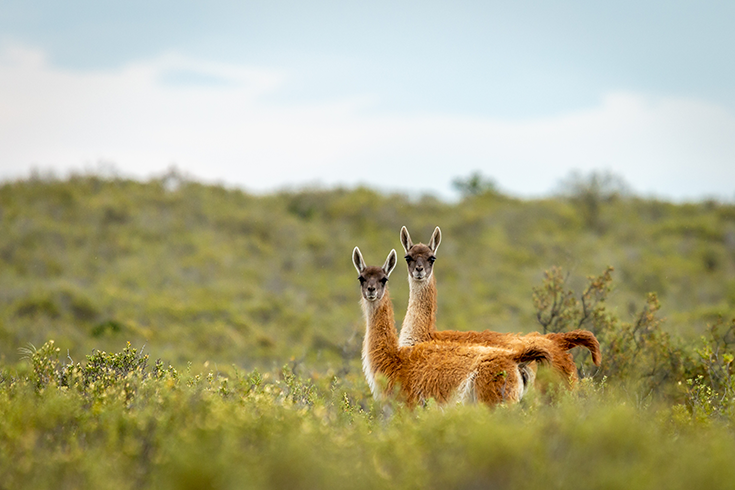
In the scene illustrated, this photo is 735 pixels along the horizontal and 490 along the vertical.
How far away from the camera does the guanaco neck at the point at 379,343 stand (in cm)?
648

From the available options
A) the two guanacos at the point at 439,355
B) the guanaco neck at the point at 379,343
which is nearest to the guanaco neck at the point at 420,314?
the two guanacos at the point at 439,355

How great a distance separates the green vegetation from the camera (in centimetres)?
358

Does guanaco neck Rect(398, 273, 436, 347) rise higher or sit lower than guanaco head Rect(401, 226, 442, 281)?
lower

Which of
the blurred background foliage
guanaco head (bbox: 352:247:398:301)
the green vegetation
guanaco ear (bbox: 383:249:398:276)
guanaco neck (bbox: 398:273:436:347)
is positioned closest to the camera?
the green vegetation

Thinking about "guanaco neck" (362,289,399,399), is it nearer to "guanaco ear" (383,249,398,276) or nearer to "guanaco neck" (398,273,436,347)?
"guanaco ear" (383,249,398,276)

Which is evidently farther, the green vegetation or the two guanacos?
the two guanacos

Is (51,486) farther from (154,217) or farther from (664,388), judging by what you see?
(154,217)

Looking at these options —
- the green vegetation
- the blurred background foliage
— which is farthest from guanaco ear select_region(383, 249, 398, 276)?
the blurred background foliage

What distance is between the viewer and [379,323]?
7.05 metres

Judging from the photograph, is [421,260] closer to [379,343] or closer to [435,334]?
[435,334]

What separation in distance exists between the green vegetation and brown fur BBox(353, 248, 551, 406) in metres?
0.37

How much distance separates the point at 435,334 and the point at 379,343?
52.1 inches

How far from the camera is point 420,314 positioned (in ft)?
27.1

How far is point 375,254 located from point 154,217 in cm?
866
